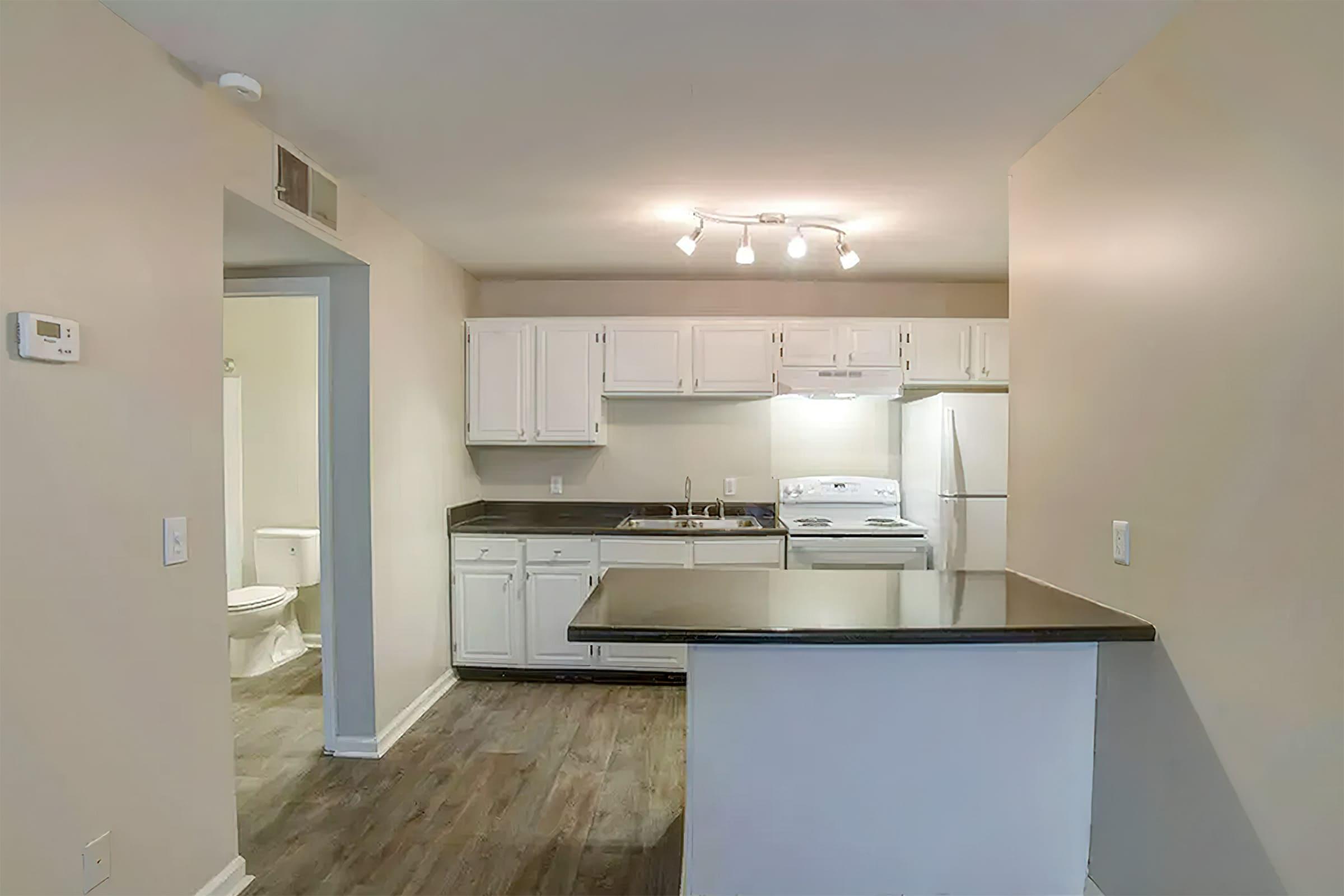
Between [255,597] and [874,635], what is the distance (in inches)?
149

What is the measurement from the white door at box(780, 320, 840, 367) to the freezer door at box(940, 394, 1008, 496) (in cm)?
72

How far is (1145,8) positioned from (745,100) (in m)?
0.99

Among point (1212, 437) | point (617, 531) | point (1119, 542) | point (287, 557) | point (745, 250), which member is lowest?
point (287, 557)

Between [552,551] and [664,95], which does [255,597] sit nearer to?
[552,551]

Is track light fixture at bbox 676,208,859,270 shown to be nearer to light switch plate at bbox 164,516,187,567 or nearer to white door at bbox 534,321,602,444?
white door at bbox 534,321,602,444

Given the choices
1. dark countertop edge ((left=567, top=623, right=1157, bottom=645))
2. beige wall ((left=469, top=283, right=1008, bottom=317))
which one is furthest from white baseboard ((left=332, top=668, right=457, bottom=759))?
beige wall ((left=469, top=283, right=1008, bottom=317))

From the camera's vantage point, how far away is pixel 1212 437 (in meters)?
1.62

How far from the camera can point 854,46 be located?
1.88 metres

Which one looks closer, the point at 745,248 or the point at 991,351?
the point at 745,248

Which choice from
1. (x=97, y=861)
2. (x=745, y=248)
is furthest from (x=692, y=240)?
(x=97, y=861)

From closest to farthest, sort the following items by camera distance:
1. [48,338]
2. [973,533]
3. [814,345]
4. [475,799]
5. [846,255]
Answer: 1. [48,338]
2. [475,799]
3. [846,255]
4. [973,533]
5. [814,345]

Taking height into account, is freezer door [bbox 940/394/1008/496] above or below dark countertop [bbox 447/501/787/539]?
above

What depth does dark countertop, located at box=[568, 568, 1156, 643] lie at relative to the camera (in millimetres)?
1792

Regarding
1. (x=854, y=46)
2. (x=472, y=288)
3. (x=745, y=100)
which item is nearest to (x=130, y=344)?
(x=745, y=100)
